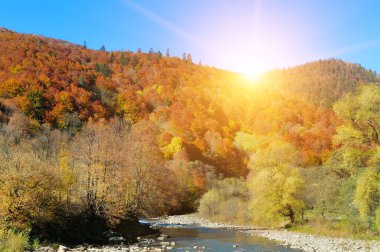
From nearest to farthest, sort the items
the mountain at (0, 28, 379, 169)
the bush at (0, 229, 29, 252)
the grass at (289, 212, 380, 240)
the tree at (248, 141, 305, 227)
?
the bush at (0, 229, 29, 252) → the grass at (289, 212, 380, 240) → the tree at (248, 141, 305, 227) → the mountain at (0, 28, 379, 169)

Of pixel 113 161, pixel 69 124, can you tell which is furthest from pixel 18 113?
pixel 113 161

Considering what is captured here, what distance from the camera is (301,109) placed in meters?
172

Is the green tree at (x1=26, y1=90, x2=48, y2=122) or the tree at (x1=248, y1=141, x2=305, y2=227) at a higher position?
the green tree at (x1=26, y1=90, x2=48, y2=122)

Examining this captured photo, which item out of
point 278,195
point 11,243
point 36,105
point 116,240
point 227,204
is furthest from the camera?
point 36,105

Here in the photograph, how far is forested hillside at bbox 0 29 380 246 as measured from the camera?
3095 centimetres

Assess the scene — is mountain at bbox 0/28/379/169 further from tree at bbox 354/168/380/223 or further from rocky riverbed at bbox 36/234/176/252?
tree at bbox 354/168/380/223

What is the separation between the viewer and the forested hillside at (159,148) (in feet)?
102

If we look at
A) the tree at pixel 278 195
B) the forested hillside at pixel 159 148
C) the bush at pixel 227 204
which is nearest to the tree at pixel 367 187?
the forested hillside at pixel 159 148

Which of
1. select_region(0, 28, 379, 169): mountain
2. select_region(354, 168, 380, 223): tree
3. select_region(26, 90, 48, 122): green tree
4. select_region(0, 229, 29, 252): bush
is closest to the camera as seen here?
select_region(0, 229, 29, 252): bush

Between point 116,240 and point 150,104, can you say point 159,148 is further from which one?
point 116,240

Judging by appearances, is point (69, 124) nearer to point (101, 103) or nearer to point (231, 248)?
point (101, 103)

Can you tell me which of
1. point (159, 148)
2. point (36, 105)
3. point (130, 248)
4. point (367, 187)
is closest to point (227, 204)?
point (159, 148)

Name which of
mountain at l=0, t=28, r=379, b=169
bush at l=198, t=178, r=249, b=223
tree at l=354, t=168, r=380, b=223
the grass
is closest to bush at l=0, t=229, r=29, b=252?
tree at l=354, t=168, r=380, b=223

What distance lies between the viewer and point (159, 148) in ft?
358
